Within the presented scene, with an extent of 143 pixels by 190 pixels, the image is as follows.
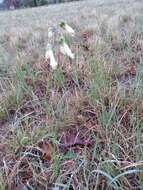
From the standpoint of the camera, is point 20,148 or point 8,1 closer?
point 20,148

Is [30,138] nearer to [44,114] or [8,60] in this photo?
[44,114]

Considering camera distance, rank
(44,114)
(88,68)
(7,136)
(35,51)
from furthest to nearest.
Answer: (35,51), (88,68), (44,114), (7,136)

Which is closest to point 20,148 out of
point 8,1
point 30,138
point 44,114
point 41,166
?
point 30,138

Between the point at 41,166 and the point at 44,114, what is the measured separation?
0.53m

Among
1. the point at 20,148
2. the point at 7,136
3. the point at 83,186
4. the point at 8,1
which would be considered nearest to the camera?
the point at 83,186

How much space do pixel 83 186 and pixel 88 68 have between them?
110 cm

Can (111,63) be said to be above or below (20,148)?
above

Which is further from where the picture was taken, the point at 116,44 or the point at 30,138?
the point at 116,44

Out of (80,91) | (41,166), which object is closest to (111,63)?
(80,91)

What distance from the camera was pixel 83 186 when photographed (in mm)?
1611

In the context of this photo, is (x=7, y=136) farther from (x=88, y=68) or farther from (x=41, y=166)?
(x=88, y=68)

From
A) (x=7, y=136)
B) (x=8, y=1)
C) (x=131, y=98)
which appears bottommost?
(x=8, y=1)

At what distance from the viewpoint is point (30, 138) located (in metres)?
1.92

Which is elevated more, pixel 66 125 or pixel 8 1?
pixel 66 125
